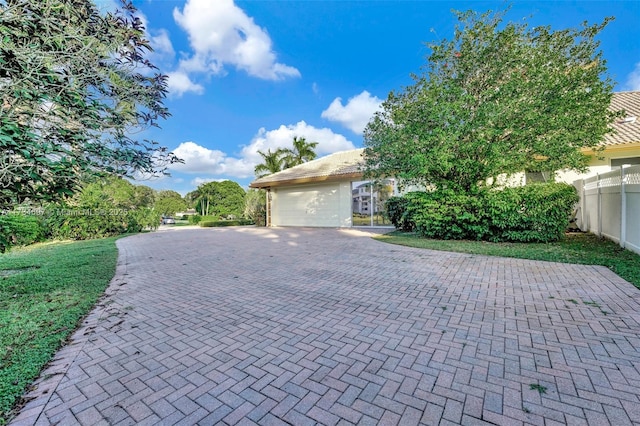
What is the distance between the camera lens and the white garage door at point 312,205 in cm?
1538

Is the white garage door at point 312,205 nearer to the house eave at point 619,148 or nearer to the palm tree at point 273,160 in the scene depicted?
the palm tree at point 273,160

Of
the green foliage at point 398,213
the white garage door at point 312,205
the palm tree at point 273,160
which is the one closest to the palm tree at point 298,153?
the palm tree at point 273,160

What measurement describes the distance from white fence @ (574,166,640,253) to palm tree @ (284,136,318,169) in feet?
59.7

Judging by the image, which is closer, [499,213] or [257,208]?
[499,213]

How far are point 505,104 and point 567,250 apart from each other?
4277 millimetres

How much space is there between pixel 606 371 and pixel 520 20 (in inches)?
408

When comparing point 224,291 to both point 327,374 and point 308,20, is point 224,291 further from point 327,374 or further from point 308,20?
point 308,20

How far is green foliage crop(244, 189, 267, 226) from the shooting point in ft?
66.2

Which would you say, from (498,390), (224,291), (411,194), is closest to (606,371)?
(498,390)

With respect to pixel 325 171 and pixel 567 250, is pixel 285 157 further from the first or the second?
pixel 567 250

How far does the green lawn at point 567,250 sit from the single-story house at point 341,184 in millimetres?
3972

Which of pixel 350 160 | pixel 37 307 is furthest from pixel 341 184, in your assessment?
pixel 37 307

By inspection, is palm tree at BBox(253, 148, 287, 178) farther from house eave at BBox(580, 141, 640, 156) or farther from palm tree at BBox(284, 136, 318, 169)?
house eave at BBox(580, 141, 640, 156)

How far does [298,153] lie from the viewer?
2464cm
